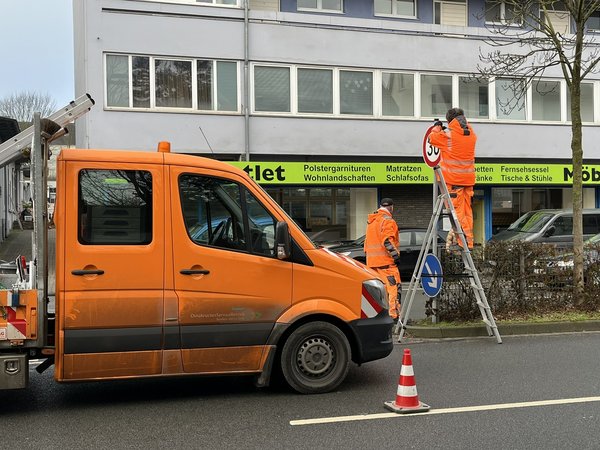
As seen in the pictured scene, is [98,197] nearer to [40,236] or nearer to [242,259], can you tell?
[40,236]

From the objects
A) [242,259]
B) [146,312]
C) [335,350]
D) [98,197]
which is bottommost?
[335,350]

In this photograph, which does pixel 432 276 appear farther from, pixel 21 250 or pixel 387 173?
pixel 387 173

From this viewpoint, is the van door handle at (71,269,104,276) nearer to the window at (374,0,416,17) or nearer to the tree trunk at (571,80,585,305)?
the tree trunk at (571,80,585,305)

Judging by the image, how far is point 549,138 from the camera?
2078 cm

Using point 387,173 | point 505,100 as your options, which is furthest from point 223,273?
point 505,100

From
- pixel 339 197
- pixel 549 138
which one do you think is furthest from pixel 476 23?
pixel 339 197

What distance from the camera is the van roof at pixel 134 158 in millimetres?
5195

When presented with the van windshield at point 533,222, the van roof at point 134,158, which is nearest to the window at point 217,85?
the van windshield at point 533,222

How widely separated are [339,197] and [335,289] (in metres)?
14.3

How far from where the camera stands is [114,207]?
522 cm

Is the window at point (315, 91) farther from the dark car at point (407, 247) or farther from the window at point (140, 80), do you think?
the dark car at point (407, 247)

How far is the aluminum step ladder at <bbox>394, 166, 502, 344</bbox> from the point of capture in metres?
8.08

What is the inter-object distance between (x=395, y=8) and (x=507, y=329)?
14.4 meters

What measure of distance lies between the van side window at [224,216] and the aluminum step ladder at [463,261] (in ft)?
10.8
